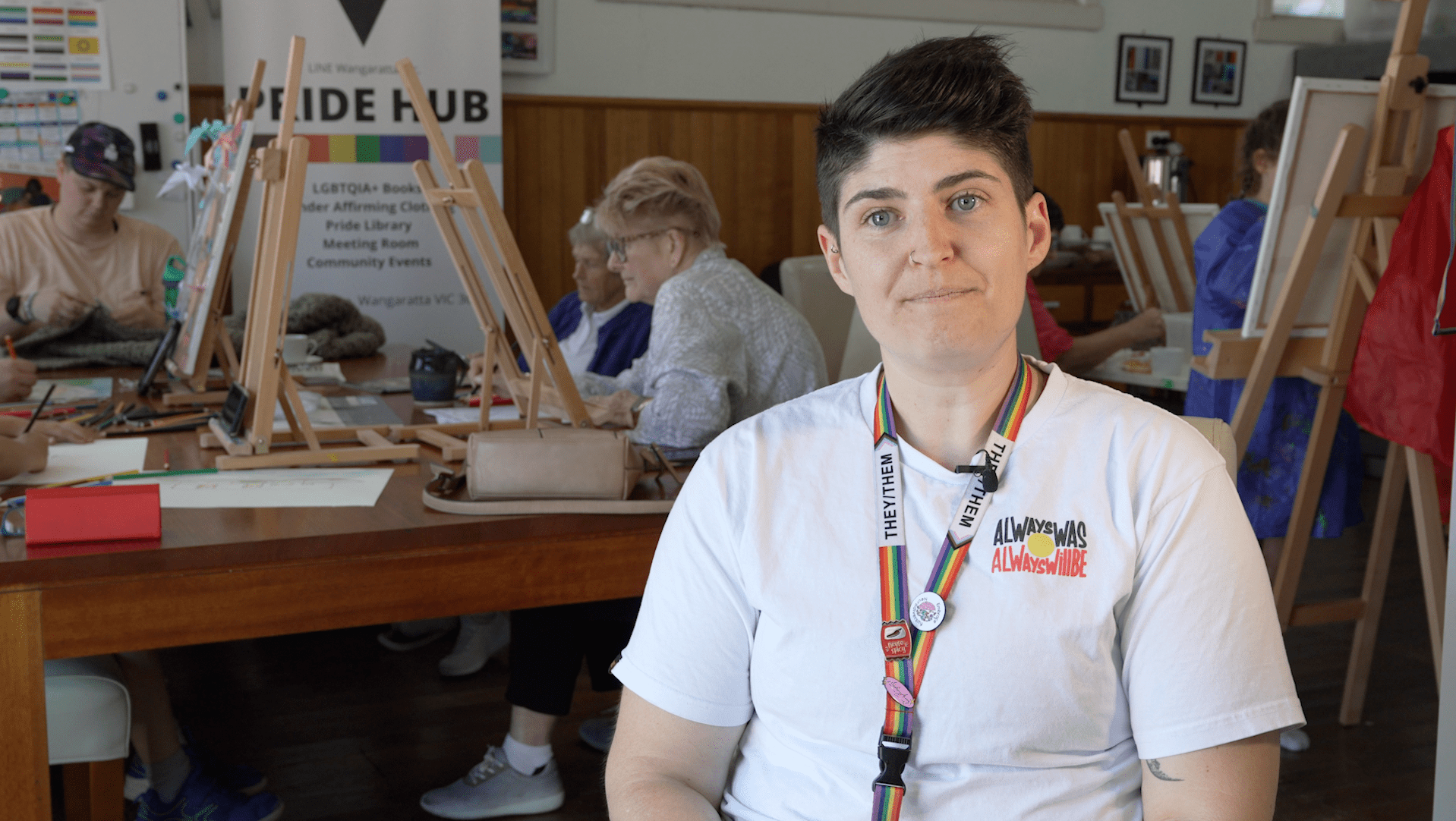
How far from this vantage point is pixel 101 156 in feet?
11.3

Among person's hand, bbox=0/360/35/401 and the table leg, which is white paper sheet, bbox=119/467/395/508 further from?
person's hand, bbox=0/360/35/401

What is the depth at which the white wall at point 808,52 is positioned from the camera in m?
5.32

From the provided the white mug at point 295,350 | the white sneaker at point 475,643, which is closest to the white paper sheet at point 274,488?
the white sneaker at point 475,643

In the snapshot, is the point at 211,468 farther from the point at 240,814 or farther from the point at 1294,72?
the point at 1294,72

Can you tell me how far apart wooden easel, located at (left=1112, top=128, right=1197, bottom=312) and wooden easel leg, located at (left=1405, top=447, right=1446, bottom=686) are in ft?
6.55

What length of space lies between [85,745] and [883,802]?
1.17m

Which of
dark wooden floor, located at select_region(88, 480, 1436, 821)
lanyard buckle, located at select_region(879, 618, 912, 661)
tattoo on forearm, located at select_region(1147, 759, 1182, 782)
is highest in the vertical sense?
lanyard buckle, located at select_region(879, 618, 912, 661)

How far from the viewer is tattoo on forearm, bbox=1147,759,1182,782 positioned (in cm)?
99

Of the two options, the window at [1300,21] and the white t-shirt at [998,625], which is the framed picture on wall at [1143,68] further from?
the white t-shirt at [998,625]

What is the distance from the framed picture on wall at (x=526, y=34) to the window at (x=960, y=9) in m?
0.47

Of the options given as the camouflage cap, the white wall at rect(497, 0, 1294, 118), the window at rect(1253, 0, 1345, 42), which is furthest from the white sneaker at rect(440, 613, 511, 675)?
the window at rect(1253, 0, 1345, 42)

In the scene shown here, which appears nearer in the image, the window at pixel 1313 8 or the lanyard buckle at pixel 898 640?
the lanyard buckle at pixel 898 640

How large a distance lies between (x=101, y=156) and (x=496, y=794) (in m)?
2.33

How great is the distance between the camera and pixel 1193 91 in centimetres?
650
